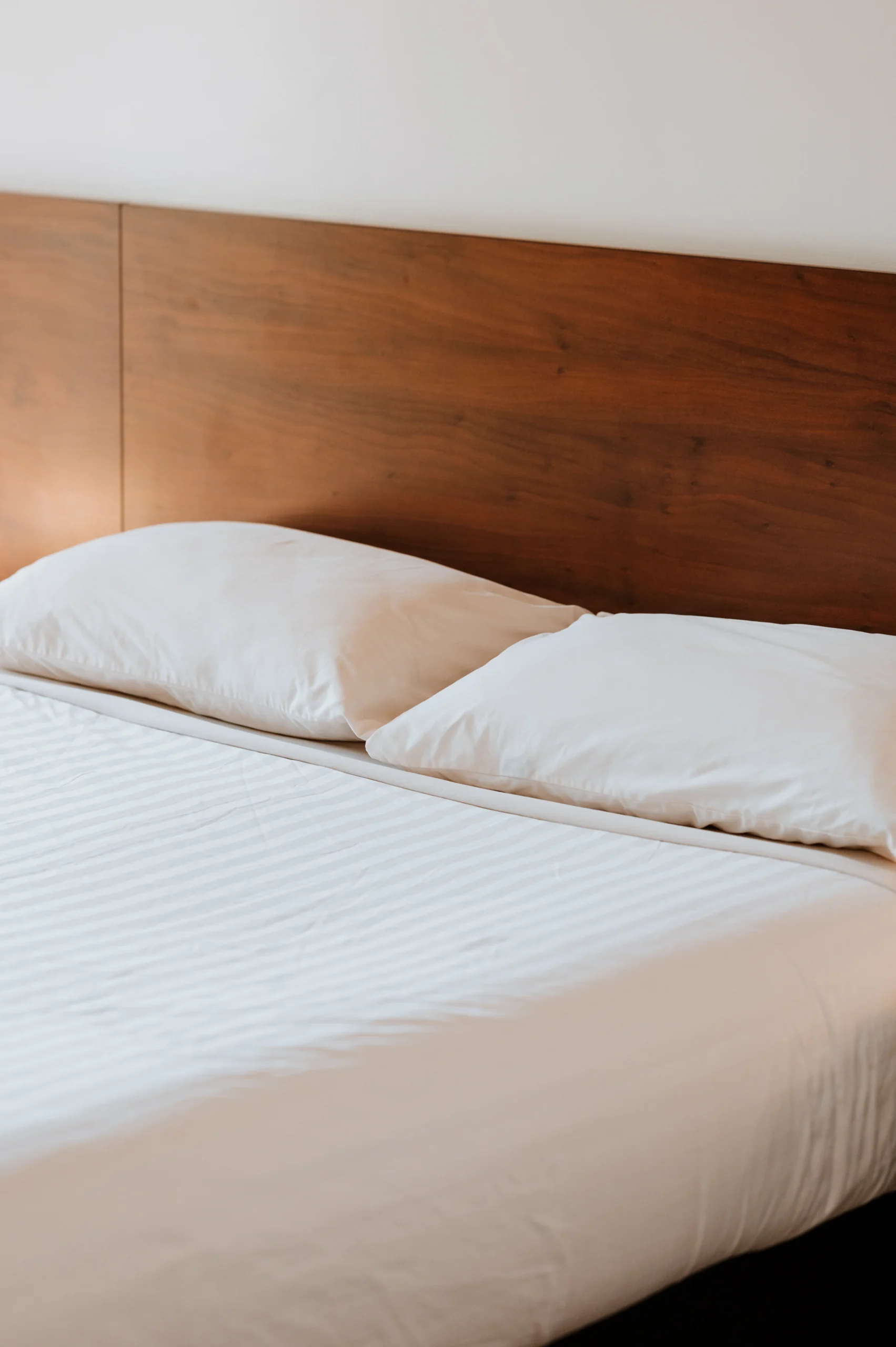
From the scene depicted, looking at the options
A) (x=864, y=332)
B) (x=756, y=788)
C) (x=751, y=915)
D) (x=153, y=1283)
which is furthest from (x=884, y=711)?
(x=153, y=1283)

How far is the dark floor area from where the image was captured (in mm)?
1224

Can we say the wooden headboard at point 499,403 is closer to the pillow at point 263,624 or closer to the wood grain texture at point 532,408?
the wood grain texture at point 532,408

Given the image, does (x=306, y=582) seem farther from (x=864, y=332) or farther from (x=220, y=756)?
(x=864, y=332)

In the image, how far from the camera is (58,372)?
2.76 metres

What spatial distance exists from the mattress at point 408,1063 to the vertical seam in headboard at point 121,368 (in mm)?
1163

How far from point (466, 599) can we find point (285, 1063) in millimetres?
1075

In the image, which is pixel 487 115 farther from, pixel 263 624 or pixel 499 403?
pixel 263 624

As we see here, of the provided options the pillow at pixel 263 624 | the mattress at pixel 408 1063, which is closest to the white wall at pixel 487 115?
the pillow at pixel 263 624

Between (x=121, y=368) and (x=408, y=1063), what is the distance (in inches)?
74.2

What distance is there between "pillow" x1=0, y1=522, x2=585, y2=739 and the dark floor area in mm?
792

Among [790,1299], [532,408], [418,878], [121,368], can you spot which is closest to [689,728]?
[418,878]

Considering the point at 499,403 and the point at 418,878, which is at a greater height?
the point at 499,403

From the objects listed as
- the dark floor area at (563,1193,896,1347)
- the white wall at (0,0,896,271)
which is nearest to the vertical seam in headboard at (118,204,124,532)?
the white wall at (0,0,896,271)

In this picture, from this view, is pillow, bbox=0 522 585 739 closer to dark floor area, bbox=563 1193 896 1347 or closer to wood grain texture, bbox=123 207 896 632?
wood grain texture, bbox=123 207 896 632
